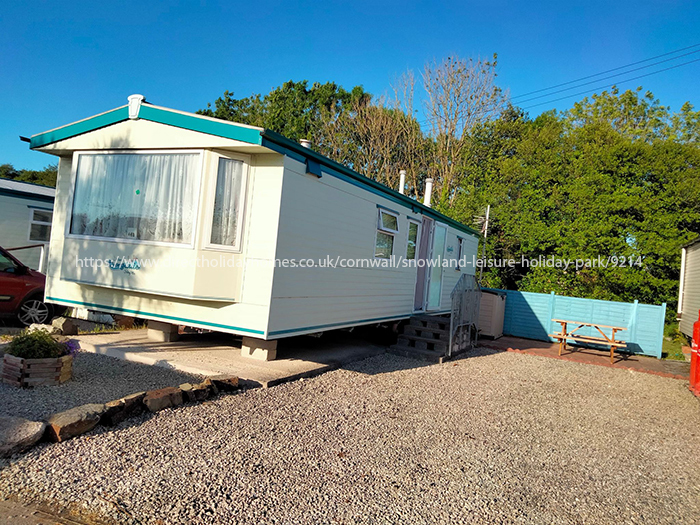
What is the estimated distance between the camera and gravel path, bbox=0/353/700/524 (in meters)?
2.93

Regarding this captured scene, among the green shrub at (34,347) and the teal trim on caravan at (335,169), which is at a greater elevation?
the teal trim on caravan at (335,169)

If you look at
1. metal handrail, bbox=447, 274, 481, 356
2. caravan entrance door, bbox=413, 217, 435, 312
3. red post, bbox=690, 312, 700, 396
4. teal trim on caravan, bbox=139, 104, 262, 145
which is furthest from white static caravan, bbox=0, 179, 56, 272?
red post, bbox=690, 312, 700, 396

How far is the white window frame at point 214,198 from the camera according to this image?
600cm

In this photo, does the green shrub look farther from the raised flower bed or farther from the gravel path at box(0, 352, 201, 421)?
the gravel path at box(0, 352, 201, 421)

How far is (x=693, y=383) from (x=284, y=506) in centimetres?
782

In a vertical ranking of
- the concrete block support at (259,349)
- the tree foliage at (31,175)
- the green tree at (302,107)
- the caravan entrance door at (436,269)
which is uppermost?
the green tree at (302,107)

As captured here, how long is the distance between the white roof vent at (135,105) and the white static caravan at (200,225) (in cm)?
2

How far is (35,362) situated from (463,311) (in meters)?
7.45

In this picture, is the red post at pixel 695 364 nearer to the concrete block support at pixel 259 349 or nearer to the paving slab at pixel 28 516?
the concrete block support at pixel 259 349

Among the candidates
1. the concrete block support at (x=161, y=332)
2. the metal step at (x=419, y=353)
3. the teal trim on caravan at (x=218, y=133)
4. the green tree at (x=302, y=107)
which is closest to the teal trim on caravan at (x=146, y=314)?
the concrete block support at (x=161, y=332)

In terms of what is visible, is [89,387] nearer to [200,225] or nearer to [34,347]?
[34,347]

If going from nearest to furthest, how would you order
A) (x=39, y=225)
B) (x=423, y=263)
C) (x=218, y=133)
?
1. (x=218, y=133)
2. (x=423, y=263)
3. (x=39, y=225)

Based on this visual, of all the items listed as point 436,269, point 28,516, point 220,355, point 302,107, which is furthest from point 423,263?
point 302,107

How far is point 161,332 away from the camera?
23.0ft
